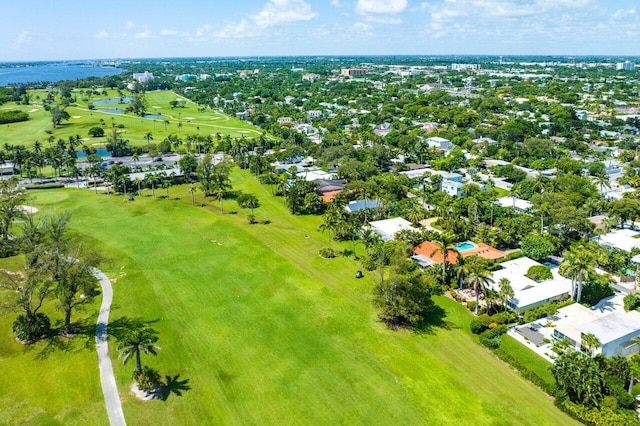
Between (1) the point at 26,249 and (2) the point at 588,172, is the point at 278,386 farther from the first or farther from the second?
(2) the point at 588,172

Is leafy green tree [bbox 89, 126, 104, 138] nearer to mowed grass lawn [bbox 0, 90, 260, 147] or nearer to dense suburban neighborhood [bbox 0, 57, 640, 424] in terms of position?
dense suburban neighborhood [bbox 0, 57, 640, 424]

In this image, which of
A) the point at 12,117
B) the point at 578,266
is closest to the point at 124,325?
the point at 578,266

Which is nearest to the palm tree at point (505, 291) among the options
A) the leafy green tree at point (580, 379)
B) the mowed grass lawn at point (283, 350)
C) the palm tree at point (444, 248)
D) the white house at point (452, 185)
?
the mowed grass lawn at point (283, 350)

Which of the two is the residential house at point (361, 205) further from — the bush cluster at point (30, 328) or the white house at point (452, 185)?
the bush cluster at point (30, 328)

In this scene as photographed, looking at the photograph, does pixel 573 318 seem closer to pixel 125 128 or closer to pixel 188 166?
pixel 188 166

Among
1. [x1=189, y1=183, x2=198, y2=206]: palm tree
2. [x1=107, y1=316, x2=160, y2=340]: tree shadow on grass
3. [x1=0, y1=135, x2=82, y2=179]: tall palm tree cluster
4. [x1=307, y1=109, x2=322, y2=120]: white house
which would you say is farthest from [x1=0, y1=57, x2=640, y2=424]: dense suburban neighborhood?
[x1=307, y1=109, x2=322, y2=120]: white house
